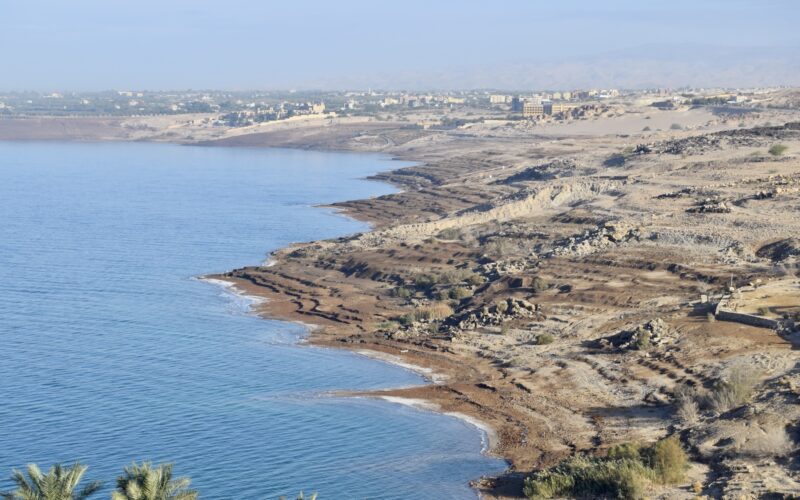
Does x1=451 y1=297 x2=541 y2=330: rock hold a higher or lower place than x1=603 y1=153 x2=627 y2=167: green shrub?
lower

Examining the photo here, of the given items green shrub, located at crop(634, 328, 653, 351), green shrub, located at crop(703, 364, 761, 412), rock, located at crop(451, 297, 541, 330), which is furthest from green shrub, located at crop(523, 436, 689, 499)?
rock, located at crop(451, 297, 541, 330)

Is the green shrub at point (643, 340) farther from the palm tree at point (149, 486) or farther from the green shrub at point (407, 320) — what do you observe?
the palm tree at point (149, 486)

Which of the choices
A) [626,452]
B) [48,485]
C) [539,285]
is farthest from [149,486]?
[539,285]

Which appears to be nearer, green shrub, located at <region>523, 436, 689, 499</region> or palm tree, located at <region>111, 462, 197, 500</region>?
palm tree, located at <region>111, 462, 197, 500</region>

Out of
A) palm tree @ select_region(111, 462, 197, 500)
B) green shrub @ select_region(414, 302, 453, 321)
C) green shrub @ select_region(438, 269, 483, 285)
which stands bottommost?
green shrub @ select_region(414, 302, 453, 321)

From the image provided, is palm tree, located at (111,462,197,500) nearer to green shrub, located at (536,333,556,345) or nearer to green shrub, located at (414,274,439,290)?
green shrub, located at (536,333,556,345)

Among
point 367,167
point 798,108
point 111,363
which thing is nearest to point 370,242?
point 111,363

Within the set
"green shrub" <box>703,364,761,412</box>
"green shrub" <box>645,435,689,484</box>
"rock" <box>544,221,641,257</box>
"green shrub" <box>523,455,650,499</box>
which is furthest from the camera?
"rock" <box>544,221,641,257</box>
